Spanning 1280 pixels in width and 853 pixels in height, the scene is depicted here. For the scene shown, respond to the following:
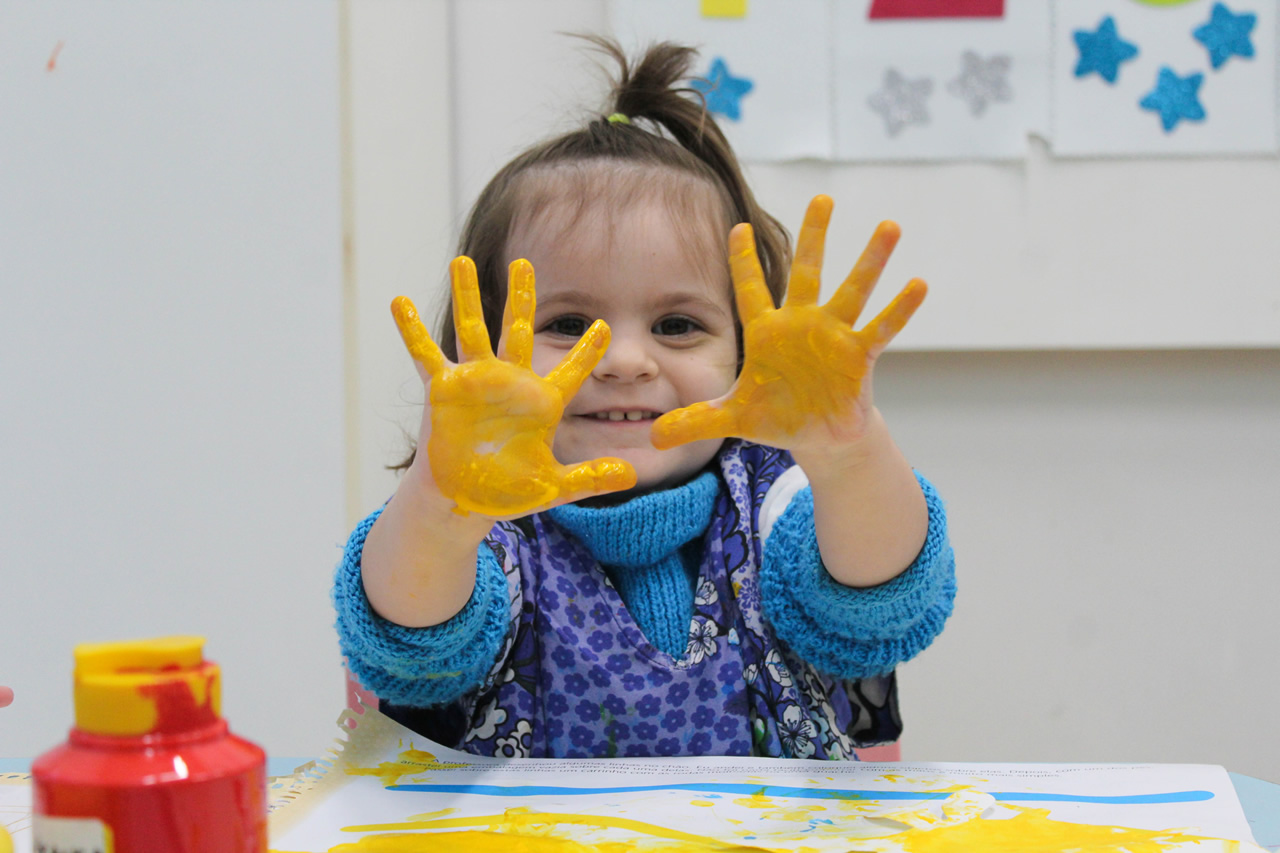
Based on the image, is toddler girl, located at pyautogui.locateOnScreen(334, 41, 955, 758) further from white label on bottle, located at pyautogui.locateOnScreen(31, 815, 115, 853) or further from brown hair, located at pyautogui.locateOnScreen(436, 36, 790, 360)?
white label on bottle, located at pyautogui.locateOnScreen(31, 815, 115, 853)

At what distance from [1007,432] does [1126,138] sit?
13.2 inches

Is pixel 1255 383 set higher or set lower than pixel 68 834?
higher

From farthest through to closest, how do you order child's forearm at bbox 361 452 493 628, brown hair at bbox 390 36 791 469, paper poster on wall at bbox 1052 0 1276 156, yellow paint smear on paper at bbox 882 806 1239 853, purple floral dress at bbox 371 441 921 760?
paper poster on wall at bbox 1052 0 1276 156 → brown hair at bbox 390 36 791 469 → purple floral dress at bbox 371 441 921 760 → child's forearm at bbox 361 452 493 628 → yellow paint smear on paper at bbox 882 806 1239 853

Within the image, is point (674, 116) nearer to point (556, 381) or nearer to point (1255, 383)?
point (556, 381)

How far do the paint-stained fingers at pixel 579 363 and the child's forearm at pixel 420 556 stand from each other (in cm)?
8

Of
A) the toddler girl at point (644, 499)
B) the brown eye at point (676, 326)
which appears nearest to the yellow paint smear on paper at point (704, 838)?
the toddler girl at point (644, 499)

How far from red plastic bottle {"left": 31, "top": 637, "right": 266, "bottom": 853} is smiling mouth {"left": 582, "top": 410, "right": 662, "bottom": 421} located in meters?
0.44

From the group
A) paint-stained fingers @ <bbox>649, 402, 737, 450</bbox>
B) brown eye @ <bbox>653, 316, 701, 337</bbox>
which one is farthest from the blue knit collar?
paint-stained fingers @ <bbox>649, 402, 737, 450</bbox>

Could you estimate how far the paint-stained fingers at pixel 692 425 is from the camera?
44cm

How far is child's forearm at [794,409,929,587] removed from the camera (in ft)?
1.66

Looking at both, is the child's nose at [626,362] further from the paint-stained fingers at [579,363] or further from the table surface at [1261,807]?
the table surface at [1261,807]

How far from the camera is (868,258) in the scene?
44cm

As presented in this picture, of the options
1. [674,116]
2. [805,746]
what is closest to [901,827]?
[805,746]

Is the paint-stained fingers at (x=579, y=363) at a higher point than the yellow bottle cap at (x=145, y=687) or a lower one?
→ higher
